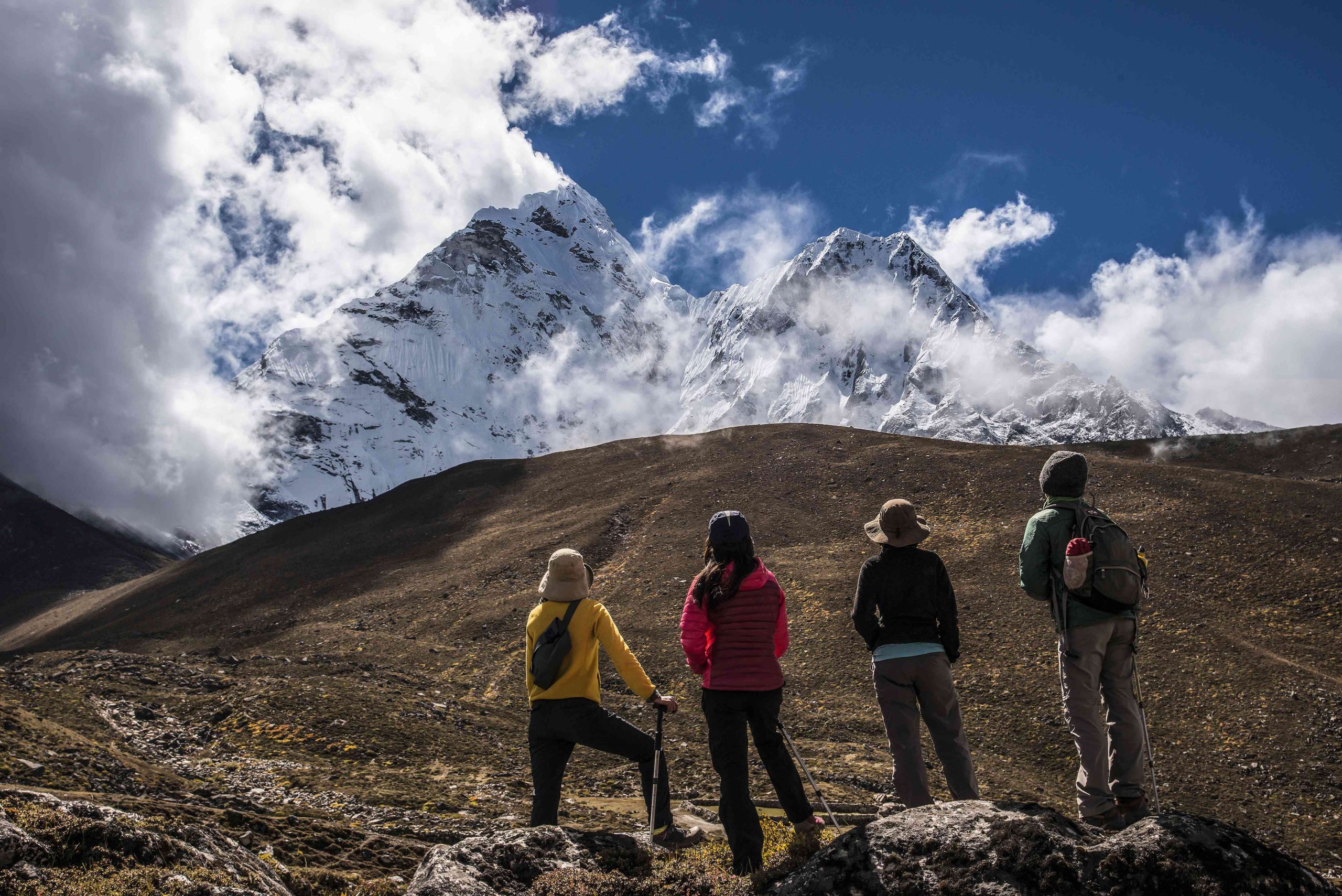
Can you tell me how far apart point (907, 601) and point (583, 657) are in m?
2.69

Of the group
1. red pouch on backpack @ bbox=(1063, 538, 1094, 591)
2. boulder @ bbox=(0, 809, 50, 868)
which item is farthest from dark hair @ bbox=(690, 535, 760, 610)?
boulder @ bbox=(0, 809, 50, 868)

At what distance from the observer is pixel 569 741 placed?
22.5 ft

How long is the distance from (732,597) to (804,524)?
26.5m

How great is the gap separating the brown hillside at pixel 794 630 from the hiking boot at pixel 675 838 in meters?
3.21

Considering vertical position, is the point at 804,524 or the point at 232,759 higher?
the point at 804,524

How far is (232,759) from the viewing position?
1275 cm

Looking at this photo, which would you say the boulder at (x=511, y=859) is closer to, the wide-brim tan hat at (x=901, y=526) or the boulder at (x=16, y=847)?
the boulder at (x=16, y=847)

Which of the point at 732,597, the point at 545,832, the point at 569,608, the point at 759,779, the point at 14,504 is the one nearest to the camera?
the point at 545,832

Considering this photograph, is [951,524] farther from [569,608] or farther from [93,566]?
[93,566]

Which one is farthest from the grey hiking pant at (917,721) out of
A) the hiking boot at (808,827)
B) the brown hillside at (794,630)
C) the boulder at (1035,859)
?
the brown hillside at (794,630)

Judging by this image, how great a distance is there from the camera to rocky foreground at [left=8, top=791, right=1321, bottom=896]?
3.33 meters

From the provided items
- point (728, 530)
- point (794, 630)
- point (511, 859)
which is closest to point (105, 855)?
point (511, 859)

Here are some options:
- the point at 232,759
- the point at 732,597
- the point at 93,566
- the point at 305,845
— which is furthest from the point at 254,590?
the point at 93,566

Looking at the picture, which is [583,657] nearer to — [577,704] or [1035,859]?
[577,704]
